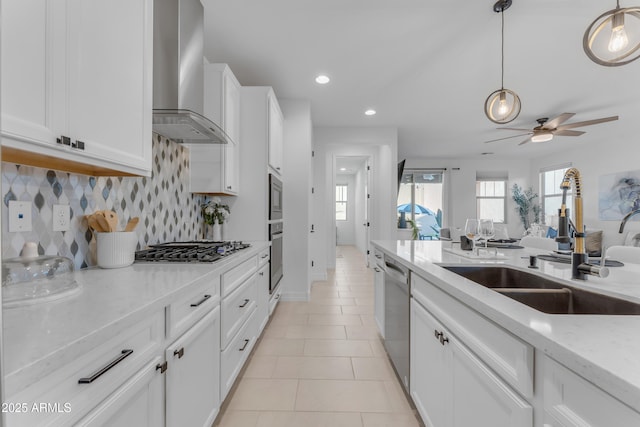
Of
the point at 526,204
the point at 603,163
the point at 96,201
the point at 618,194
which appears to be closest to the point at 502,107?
the point at 96,201

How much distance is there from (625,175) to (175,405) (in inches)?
323

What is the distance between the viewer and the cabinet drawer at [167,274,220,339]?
43.9 inches

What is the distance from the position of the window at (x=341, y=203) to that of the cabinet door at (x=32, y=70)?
999 centimetres

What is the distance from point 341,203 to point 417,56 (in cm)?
801

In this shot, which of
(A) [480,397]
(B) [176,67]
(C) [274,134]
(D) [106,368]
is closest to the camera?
(D) [106,368]

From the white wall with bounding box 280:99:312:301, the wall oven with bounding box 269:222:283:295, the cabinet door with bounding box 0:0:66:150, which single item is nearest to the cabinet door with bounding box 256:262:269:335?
the wall oven with bounding box 269:222:283:295

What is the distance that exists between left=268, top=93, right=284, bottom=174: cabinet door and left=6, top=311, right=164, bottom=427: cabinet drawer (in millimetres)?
2418

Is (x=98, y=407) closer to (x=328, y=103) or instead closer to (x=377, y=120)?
(x=328, y=103)

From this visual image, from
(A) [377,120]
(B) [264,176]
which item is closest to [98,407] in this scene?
(B) [264,176]

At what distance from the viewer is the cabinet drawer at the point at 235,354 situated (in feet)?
5.44

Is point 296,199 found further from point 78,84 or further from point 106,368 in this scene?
point 106,368

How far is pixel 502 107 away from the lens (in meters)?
2.86

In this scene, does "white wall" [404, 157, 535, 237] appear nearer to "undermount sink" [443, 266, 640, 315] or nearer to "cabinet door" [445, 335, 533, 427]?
"undermount sink" [443, 266, 640, 315]

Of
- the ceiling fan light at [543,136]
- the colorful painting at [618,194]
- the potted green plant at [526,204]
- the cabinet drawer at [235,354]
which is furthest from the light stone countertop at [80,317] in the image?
the potted green plant at [526,204]
